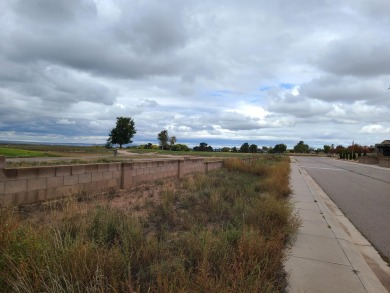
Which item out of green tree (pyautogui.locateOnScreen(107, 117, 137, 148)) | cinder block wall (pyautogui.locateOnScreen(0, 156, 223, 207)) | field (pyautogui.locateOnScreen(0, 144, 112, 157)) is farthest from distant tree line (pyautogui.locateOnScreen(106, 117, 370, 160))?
cinder block wall (pyautogui.locateOnScreen(0, 156, 223, 207))

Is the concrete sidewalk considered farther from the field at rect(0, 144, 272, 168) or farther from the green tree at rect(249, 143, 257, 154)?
the green tree at rect(249, 143, 257, 154)

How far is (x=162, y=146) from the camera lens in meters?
117

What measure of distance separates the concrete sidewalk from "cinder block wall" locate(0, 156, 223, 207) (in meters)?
6.50

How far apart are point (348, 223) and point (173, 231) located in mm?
5315

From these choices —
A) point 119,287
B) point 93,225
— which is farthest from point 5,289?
point 93,225

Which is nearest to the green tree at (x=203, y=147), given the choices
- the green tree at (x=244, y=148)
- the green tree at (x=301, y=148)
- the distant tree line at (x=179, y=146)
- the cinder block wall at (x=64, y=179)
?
the distant tree line at (x=179, y=146)

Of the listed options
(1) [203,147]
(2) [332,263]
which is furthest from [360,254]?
(1) [203,147]

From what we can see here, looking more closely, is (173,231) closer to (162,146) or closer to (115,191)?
(115,191)

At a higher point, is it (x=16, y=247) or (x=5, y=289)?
(x=16, y=247)

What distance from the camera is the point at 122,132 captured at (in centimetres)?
10094

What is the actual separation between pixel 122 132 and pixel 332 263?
9934cm

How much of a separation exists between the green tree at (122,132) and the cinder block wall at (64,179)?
87818mm

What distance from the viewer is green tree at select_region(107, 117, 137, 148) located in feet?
331

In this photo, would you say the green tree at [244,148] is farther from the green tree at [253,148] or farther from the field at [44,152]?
the field at [44,152]
